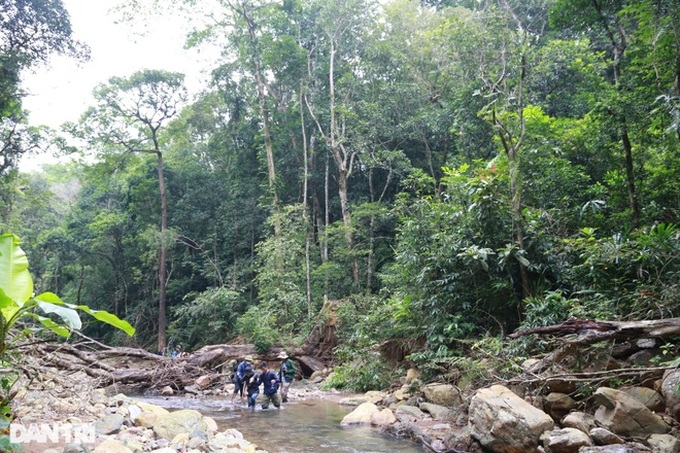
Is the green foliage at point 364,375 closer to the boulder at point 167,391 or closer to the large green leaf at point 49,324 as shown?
the boulder at point 167,391

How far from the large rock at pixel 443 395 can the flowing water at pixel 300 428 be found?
55.0 inches

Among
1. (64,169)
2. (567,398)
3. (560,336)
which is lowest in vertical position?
(567,398)

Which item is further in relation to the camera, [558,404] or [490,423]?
[558,404]

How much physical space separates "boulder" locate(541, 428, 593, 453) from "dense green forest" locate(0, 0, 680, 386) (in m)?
2.36

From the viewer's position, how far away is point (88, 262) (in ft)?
88.8

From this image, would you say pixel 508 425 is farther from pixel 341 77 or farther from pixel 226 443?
pixel 341 77

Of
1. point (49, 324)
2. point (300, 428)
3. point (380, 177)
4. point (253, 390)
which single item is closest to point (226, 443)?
point (300, 428)

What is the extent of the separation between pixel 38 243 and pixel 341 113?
18.3 meters

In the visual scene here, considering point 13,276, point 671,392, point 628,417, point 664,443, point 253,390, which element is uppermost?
point 13,276

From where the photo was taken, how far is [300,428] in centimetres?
780

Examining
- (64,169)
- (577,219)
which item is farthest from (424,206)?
(64,169)

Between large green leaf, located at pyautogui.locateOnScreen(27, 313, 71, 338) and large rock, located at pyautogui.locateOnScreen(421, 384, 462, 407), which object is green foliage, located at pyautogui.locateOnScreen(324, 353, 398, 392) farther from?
large green leaf, located at pyautogui.locateOnScreen(27, 313, 71, 338)

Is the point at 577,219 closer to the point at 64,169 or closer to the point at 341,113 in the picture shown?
the point at 341,113

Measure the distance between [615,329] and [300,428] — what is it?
507 cm
